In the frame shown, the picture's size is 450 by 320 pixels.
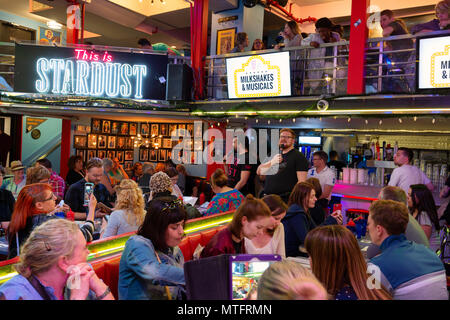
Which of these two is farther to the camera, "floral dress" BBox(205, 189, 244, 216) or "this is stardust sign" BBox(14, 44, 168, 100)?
"this is stardust sign" BBox(14, 44, 168, 100)

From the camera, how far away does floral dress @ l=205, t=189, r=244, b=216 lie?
18.2ft

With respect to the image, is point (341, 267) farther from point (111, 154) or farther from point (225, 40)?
point (111, 154)

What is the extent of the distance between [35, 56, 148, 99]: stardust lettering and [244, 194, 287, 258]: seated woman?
6099mm

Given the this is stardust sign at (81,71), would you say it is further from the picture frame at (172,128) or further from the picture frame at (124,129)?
the picture frame at (124,129)

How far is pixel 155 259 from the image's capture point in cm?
251

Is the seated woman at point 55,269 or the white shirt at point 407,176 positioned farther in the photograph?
the white shirt at point 407,176

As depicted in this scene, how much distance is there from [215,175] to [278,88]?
9.66 feet

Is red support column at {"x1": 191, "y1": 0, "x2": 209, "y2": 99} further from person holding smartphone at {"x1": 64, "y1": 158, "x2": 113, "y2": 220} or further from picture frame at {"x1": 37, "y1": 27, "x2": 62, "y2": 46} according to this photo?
picture frame at {"x1": 37, "y1": 27, "x2": 62, "y2": 46}

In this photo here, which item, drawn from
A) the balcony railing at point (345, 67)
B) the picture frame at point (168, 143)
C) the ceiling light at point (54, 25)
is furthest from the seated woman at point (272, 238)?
the ceiling light at point (54, 25)

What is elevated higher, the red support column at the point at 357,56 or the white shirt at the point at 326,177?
the red support column at the point at 357,56

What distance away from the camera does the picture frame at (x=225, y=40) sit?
1173 centimetres

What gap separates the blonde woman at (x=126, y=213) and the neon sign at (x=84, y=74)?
532cm

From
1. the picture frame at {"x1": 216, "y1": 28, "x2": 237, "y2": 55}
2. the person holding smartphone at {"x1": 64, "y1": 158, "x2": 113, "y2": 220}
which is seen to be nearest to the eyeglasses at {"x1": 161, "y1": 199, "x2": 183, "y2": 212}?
the person holding smartphone at {"x1": 64, "y1": 158, "x2": 113, "y2": 220}

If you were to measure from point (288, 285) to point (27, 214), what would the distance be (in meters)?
2.68
